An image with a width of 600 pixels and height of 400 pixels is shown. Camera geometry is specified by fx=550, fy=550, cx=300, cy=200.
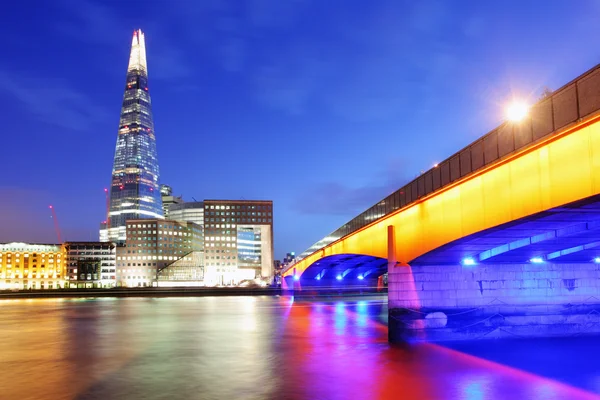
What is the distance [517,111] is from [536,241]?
8396mm

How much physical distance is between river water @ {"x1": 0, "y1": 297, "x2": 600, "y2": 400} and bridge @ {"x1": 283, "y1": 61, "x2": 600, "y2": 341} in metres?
1.79

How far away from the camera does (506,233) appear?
24.2 m

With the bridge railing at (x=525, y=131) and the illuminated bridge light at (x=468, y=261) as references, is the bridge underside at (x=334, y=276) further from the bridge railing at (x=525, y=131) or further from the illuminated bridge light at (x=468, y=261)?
the bridge railing at (x=525, y=131)

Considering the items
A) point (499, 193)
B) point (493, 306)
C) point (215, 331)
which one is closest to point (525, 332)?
point (493, 306)

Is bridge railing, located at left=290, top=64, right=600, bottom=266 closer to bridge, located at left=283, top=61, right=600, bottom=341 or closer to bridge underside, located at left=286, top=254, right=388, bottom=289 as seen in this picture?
bridge, located at left=283, top=61, right=600, bottom=341

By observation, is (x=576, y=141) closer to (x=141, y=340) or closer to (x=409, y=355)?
(x=409, y=355)

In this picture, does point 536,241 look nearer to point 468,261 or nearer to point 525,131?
point 468,261

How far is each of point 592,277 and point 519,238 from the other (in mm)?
10572

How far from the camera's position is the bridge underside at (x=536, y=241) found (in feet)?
65.3

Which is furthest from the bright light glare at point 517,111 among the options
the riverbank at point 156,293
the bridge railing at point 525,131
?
the riverbank at point 156,293

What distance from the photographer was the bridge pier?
105 ft

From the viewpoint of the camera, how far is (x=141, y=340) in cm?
4022

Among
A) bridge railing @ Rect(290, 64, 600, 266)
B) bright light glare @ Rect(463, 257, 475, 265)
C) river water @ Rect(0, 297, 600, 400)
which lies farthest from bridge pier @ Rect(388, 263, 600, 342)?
bridge railing @ Rect(290, 64, 600, 266)

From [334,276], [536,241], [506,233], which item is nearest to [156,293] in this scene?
[334,276]
